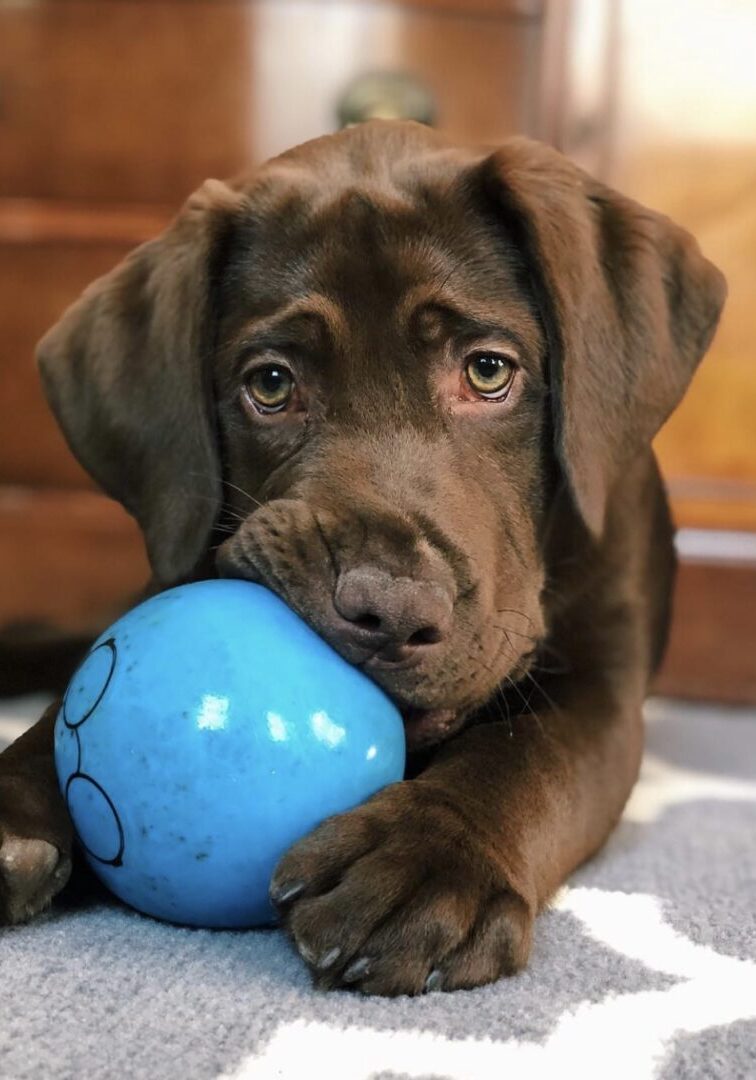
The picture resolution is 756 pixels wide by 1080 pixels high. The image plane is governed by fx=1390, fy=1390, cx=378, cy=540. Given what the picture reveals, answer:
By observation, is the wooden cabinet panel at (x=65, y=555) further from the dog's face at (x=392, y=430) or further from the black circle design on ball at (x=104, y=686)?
the black circle design on ball at (x=104, y=686)

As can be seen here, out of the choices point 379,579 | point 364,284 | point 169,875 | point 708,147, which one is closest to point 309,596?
point 379,579

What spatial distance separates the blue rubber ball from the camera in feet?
5.54

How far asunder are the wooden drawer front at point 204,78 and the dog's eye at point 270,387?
1858mm

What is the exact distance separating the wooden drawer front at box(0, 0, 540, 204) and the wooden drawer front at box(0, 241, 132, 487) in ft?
0.59

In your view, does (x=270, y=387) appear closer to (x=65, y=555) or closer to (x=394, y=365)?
(x=394, y=365)

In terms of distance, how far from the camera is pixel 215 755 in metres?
1.68

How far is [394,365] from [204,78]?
6.95 feet

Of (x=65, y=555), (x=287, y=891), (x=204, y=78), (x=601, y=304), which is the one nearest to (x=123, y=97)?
(x=204, y=78)

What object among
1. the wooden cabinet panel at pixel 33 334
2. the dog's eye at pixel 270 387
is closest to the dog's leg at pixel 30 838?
the dog's eye at pixel 270 387

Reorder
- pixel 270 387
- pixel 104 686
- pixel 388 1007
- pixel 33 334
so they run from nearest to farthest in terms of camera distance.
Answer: pixel 388 1007 → pixel 104 686 → pixel 270 387 → pixel 33 334

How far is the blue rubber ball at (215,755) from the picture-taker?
1.69 meters

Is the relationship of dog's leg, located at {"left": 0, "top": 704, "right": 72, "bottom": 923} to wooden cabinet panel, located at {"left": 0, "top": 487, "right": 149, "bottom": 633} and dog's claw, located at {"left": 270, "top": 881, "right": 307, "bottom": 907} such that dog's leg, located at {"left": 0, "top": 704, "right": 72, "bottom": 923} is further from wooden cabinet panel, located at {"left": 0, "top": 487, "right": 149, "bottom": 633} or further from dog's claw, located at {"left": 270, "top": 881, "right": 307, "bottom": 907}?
wooden cabinet panel, located at {"left": 0, "top": 487, "right": 149, "bottom": 633}

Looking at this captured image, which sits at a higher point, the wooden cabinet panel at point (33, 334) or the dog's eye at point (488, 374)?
the dog's eye at point (488, 374)

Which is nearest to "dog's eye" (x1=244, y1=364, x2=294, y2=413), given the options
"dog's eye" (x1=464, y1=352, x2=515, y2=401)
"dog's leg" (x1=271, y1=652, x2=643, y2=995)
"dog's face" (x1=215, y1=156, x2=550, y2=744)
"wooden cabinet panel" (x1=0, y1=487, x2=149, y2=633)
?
"dog's face" (x1=215, y1=156, x2=550, y2=744)
